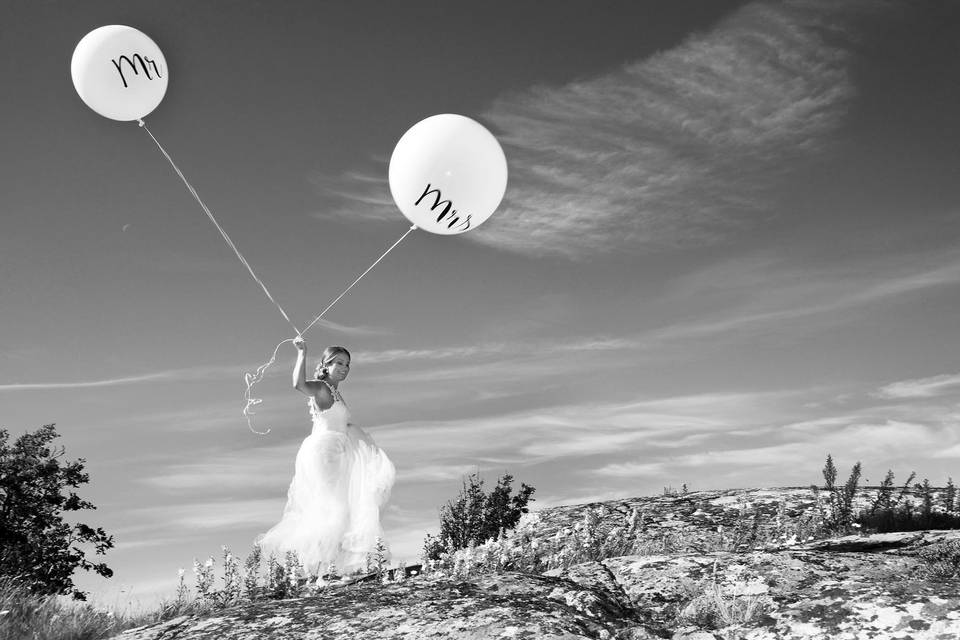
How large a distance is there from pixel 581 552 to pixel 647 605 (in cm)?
365

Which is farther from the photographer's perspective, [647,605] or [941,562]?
[941,562]

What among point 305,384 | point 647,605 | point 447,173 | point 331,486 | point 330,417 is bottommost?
point 647,605

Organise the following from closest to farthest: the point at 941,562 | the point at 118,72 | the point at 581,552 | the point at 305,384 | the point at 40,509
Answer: the point at 941,562 < the point at 581,552 < the point at 305,384 < the point at 118,72 < the point at 40,509

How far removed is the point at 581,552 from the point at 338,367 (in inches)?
174

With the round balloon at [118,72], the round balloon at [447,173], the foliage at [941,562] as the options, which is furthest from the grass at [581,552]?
the round balloon at [118,72]

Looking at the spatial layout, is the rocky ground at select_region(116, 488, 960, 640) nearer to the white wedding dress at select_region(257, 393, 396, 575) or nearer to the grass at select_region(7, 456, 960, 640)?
the grass at select_region(7, 456, 960, 640)

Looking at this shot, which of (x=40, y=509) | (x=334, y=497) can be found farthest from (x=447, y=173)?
(x=40, y=509)

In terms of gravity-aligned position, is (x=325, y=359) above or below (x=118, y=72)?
below

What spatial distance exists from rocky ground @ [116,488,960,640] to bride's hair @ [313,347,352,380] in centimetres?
591

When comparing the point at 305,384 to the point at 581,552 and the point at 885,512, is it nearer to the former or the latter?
the point at 581,552

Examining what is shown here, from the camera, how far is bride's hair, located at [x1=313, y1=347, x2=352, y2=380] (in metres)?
11.4

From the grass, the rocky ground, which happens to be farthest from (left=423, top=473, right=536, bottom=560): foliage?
the rocky ground

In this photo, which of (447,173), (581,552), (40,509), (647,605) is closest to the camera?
(647,605)

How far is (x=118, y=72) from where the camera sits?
12.4 m
